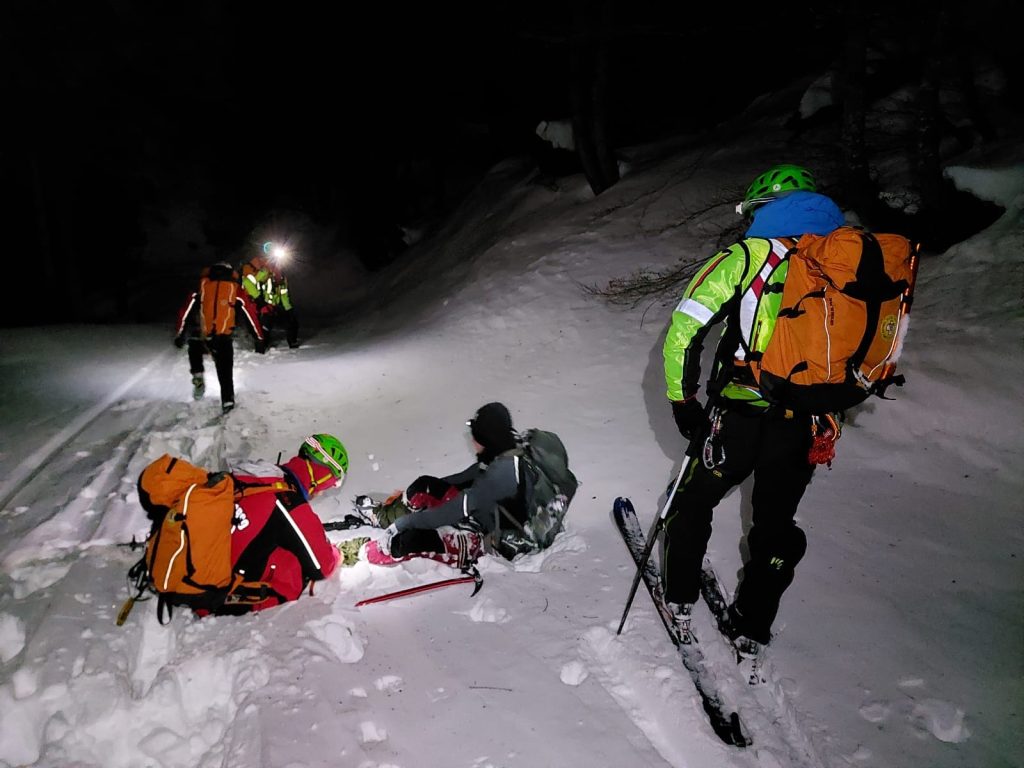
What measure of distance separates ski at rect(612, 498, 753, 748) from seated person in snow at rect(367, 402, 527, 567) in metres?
0.79

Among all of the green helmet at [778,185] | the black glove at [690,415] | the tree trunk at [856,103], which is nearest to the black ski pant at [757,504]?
the black glove at [690,415]

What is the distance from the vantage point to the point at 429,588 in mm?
3447

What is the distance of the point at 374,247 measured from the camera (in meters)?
24.3

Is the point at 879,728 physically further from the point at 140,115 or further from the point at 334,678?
the point at 140,115

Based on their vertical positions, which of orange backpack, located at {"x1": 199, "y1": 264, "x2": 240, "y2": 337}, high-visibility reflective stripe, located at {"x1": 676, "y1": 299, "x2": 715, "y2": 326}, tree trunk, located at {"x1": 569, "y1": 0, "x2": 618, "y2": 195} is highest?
tree trunk, located at {"x1": 569, "y1": 0, "x2": 618, "y2": 195}

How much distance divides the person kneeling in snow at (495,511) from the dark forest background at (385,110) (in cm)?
583

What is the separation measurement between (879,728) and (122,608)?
392 centimetres

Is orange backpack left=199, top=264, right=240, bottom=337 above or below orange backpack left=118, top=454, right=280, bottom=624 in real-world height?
above

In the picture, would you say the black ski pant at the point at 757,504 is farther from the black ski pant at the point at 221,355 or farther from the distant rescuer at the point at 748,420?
the black ski pant at the point at 221,355

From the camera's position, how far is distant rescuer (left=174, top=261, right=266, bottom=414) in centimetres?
671

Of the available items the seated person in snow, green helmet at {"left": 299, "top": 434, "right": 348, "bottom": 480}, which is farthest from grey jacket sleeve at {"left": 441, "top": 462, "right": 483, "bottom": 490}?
green helmet at {"left": 299, "top": 434, "right": 348, "bottom": 480}

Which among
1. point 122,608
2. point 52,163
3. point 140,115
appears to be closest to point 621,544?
point 122,608

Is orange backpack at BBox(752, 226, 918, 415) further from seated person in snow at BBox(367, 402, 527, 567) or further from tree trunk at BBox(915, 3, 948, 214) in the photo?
tree trunk at BBox(915, 3, 948, 214)

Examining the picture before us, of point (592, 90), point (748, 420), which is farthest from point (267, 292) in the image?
point (748, 420)
